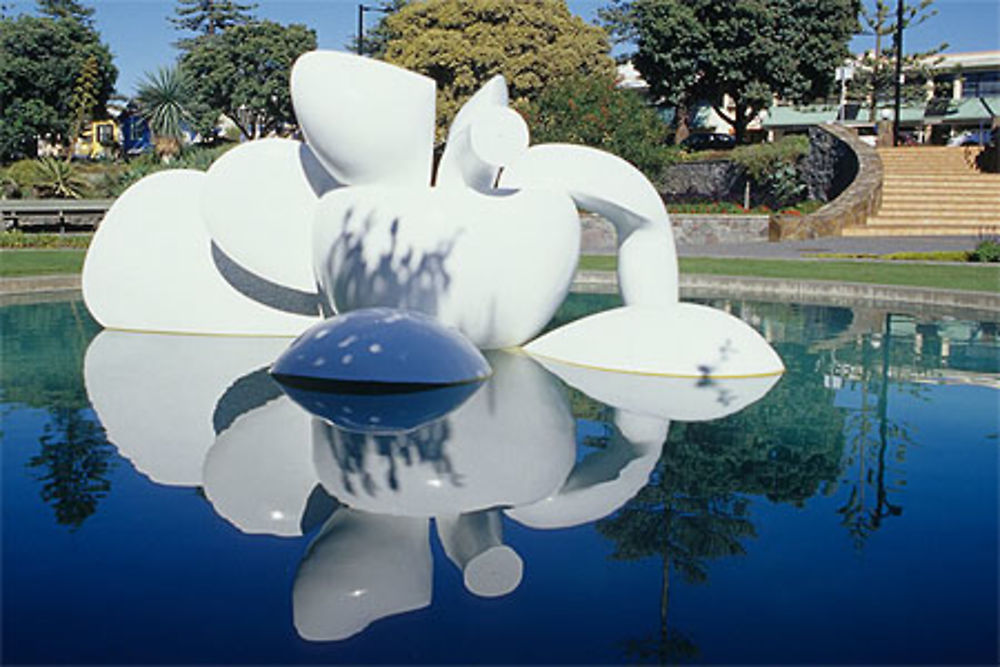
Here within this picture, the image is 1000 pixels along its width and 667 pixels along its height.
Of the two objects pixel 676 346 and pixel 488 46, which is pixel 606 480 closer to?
pixel 676 346

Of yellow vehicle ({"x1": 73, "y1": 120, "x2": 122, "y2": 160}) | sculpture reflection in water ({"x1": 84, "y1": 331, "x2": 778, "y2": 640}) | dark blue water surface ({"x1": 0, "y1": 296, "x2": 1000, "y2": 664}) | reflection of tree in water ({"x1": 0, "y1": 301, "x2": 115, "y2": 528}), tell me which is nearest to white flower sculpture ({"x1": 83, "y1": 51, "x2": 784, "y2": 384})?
sculpture reflection in water ({"x1": 84, "y1": 331, "x2": 778, "y2": 640})

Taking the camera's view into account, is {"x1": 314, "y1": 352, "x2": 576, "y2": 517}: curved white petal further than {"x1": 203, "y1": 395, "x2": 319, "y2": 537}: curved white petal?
Yes

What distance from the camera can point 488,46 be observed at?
38969mm

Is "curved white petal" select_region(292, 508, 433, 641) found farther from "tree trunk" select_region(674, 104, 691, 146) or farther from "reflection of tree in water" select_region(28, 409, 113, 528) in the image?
"tree trunk" select_region(674, 104, 691, 146)

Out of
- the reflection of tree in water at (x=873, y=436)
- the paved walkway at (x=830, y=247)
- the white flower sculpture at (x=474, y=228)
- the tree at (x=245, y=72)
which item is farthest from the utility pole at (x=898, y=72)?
the tree at (x=245, y=72)

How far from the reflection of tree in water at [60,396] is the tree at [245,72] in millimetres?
39454

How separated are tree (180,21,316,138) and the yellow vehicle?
532cm

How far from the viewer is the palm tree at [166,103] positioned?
41.7m

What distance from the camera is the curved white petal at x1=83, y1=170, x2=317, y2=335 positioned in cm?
1208

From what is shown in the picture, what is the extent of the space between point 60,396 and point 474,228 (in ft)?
13.3

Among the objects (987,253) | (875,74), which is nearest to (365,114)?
(987,253)

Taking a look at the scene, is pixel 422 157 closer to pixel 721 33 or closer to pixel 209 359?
pixel 209 359

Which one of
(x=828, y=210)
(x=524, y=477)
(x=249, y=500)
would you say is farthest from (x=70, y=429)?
(x=828, y=210)

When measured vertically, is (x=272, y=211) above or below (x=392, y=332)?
above
